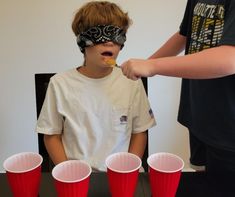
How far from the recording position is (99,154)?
118 centimetres

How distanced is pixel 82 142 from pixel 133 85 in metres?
0.29

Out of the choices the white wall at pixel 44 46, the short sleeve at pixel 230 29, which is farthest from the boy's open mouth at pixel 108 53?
the white wall at pixel 44 46

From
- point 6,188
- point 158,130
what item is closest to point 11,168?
point 6,188

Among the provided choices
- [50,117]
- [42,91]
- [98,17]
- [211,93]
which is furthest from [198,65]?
[42,91]

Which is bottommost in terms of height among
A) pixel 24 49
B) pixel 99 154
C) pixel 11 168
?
pixel 99 154

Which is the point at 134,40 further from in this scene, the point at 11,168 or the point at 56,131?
the point at 11,168

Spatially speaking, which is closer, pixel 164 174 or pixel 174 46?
pixel 164 174

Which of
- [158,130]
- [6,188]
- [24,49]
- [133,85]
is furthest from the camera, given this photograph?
[158,130]

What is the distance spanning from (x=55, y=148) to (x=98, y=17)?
492 millimetres

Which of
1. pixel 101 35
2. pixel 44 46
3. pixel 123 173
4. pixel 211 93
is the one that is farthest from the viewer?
pixel 44 46

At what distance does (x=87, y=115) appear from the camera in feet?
3.83

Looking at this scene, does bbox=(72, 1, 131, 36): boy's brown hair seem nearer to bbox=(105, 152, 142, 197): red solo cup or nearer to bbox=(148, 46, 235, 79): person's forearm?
bbox=(148, 46, 235, 79): person's forearm

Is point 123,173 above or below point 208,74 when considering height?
below

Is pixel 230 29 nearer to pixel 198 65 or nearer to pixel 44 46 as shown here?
pixel 198 65
